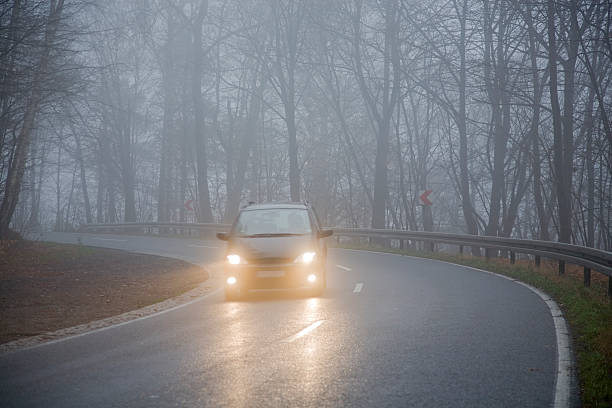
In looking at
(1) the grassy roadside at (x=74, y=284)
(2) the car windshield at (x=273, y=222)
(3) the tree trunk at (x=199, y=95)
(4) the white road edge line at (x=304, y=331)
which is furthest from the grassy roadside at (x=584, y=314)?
(3) the tree trunk at (x=199, y=95)

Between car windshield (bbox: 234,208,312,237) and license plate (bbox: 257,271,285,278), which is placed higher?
car windshield (bbox: 234,208,312,237)

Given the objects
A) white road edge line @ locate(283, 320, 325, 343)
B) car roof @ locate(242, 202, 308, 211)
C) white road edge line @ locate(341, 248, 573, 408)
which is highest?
car roof @ locate(242, 202, 308, 211)

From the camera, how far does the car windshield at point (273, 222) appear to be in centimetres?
1295

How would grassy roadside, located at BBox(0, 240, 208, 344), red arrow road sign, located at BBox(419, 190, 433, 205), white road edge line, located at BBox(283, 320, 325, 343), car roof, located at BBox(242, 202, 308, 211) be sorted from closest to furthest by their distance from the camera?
1. white road edge line, located at BBox(283, 320, 325, 343)
2. grassy roadside, located at BBox(0, 240, 208, 344)
3. car roof, located at BBox(242, 202, 308, 211)
4. red arrow road sign, located at BBox(419, 190, 433, 205)

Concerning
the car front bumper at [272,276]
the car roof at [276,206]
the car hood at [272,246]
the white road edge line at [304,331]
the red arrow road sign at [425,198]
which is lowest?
the white road edge line at [304,331]

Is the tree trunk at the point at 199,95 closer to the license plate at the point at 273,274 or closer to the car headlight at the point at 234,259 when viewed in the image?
the car headlight at the point at 234,259

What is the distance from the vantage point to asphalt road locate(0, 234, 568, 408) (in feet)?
18.8

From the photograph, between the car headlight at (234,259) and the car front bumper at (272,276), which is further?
the car headlight at (234,259)

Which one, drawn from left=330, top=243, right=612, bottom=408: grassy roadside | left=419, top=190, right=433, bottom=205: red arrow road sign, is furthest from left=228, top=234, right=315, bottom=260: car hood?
left=419, top=190, right=433, bottom=205: red arrow road sign

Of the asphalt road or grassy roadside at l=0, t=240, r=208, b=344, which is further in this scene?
grassy roadside at l=0, t=240, r=208, b=344

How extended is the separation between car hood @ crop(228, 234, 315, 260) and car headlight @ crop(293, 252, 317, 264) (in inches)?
2.7

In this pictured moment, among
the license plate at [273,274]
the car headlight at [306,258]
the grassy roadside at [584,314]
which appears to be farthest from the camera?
the car headlight at [306,258]

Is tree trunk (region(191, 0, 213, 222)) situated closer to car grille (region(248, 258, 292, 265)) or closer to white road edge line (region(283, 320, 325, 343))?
car grille (region(248, 258, 292, 265))

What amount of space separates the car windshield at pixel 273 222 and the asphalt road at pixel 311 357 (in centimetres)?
136
